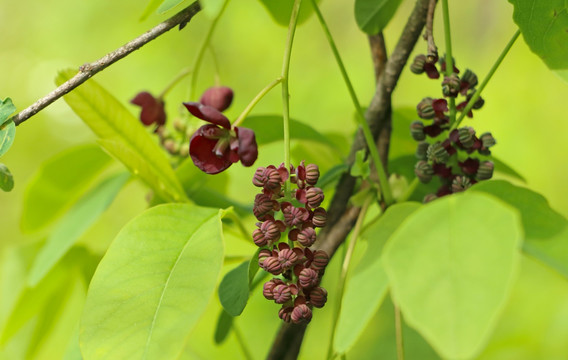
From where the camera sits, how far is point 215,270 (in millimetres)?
431

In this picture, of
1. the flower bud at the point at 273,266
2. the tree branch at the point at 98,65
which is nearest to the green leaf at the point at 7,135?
the tree branch at the point at 98,65

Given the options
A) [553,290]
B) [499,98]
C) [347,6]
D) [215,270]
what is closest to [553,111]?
Result: [499,98]

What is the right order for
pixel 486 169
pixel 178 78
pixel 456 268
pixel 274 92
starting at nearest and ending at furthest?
pixel 456 268
pixel 486 169
pixel 178 78
pixel 274 92

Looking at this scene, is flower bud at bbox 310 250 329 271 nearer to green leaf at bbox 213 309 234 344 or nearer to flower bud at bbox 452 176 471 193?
flower bud at bbox 452 176 471 193

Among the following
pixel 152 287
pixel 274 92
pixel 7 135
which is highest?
pixel 7 135

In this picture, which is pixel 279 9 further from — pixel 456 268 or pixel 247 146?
pixel 456 268

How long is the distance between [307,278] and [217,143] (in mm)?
132

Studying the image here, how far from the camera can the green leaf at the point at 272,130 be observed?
0.71m

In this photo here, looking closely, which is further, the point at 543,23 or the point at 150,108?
the point at 150,108

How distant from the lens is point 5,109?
50 cm

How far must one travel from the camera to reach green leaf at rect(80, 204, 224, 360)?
0.41 metres

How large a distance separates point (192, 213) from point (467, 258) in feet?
0.90

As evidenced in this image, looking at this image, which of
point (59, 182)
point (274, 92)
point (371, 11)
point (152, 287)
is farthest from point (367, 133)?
point (274, 92)

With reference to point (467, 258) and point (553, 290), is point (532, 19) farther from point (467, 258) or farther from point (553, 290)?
point (553, 290)
